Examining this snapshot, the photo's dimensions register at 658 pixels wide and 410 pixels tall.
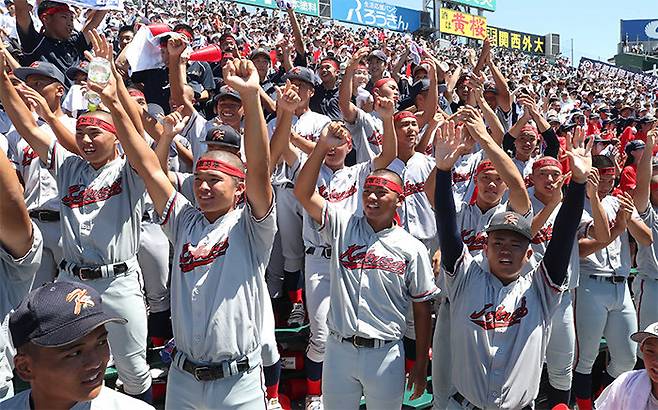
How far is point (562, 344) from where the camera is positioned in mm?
4539

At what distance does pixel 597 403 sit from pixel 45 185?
3910mm

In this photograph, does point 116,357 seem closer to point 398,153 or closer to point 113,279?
point 113,279

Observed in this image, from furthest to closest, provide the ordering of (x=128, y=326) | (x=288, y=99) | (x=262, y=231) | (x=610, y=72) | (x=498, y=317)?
1. (x=610, y=72)
2. (x=128, y=326)
3. (x=288, y=99)
4. (x=498, y=317)
5. (x=262, y=231)

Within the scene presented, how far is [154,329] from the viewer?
5039 millimetres

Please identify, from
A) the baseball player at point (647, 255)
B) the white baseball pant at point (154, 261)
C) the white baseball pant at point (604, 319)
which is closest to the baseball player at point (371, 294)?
the white baseball pant at point (154, 261)

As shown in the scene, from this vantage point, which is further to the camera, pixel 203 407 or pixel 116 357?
pixel 116 357

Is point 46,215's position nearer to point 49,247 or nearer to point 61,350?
point 49,247

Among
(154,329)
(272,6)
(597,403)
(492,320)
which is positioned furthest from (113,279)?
(272,6)

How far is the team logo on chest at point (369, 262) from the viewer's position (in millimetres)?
3615

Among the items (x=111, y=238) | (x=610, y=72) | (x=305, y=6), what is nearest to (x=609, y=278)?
(x=111, y=238)

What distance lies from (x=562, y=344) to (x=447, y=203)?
6.47 feet

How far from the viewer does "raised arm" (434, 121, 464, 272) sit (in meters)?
3.33

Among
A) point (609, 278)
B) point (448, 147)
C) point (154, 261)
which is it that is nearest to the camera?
point (448, 147)

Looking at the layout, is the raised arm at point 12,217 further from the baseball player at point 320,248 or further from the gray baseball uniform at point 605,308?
the gray baseball uniform at point 605,308
